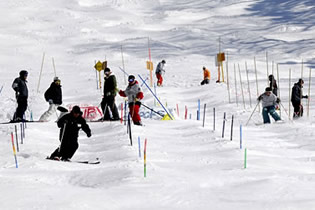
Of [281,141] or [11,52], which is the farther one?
[11,52]

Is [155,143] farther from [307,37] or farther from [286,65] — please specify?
[307,37]

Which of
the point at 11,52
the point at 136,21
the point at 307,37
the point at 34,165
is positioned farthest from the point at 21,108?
the point at 136,21

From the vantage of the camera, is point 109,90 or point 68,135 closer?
point 68,135

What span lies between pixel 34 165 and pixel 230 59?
27.7m

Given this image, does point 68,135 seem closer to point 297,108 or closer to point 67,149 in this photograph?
point 67,149

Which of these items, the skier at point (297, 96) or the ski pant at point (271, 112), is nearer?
the ski pant at point (271, 112)

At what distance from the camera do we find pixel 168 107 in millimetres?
18141

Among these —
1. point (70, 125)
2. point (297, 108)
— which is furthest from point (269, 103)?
point (70, 125)

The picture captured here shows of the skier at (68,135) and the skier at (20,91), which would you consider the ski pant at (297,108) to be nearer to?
the skier at (20,91)

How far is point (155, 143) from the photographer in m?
10.4

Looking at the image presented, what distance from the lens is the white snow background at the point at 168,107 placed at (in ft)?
20.0

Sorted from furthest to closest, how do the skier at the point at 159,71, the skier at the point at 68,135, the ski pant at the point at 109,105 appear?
the skier at the point at 159,71 → the ski pant at the point at 109,105 → the skier at the point at 68,135

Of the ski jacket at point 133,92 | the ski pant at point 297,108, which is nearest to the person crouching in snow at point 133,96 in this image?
the ski jacket at point 133,92

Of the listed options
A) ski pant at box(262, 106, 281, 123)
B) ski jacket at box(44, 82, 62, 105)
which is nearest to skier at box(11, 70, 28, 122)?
ski jacket at box(44, 82, 62, 105)
